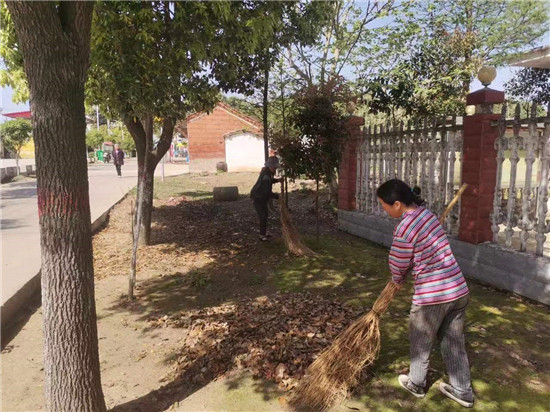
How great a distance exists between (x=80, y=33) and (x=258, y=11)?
3758 millimetres

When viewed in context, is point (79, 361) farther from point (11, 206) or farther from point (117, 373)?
point (11, 206)

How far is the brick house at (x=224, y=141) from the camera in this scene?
98.5 ft

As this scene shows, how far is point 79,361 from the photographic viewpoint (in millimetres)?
2766

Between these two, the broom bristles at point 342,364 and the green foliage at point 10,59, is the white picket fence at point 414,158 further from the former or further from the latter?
the green foliage at point 10,59

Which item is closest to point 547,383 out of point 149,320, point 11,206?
point 149,320

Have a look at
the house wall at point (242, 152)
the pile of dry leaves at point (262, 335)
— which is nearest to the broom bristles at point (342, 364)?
the pile of dry leaves at point (262, 335)

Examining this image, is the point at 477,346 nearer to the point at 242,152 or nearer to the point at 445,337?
the point at 445,337

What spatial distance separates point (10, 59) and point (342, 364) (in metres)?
6.45

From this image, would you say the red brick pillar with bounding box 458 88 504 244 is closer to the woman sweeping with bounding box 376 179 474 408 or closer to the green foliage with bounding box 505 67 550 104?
the woman sweeping with bounding box 376 179 474 408

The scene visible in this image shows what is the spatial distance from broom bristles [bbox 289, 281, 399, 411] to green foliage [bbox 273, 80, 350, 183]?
13.8 ft

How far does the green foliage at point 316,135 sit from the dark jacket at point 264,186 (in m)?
0.57

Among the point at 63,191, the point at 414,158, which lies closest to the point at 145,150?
the point at 414,158

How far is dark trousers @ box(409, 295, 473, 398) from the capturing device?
2.94 meters

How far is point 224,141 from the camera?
30.1m
